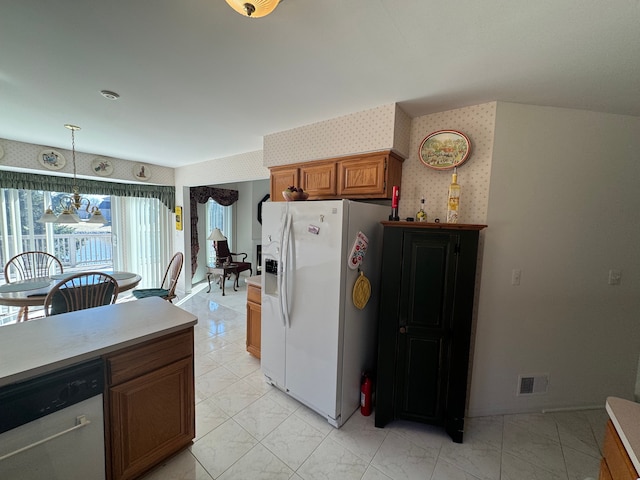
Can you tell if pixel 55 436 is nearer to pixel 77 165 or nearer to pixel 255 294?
pixel 255 294

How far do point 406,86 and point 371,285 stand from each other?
150 cm

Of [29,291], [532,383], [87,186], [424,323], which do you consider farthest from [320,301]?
[87,186]

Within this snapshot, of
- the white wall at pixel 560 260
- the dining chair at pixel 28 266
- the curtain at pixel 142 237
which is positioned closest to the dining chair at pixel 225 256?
the curtain at pixel 142 237

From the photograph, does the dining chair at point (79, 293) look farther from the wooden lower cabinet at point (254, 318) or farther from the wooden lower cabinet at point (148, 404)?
the wooden lower cabinet at point (148, 404)

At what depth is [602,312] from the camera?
6.69ft

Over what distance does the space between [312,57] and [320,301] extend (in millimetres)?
1576

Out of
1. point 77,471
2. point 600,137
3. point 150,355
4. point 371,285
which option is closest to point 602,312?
point 600,137

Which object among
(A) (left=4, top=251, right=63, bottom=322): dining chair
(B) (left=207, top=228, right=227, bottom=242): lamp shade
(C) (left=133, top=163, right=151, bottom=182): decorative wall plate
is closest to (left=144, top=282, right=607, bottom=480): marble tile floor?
(A) (left=4, top=251, right=63, bottom=322): dining chair

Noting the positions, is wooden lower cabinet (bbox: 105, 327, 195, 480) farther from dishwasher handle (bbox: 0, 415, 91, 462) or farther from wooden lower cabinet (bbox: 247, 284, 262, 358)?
wooden lower cabinet (bbox: 247, 284, 262, 358)

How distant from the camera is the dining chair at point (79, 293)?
2119 mm

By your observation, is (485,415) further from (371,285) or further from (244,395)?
(244,395)

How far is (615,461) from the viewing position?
920 mm

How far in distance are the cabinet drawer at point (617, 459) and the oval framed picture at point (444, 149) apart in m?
1.69

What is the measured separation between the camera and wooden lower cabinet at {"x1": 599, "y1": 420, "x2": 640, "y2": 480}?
0.83m
